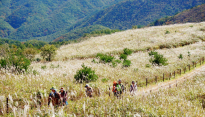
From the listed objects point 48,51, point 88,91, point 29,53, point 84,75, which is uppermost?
point 48,51

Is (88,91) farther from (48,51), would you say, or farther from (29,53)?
(29,53)

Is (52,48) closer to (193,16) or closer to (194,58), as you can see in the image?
(194,58)

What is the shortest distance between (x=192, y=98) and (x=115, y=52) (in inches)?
861

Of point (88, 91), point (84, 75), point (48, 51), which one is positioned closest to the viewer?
point (88, 91)

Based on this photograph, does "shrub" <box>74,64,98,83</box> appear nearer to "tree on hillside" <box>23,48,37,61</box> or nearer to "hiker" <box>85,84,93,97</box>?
"hiker" <box>85,84,93,97</box>

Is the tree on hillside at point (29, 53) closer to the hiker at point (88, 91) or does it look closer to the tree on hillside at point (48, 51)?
the tree on hillside at point (48, 51)

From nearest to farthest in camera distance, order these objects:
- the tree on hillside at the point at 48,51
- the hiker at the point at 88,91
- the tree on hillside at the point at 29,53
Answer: the hiker at the point at 88,91, the tree on hillside at the point at 48,51, the tree on hillside at the point at 29,53

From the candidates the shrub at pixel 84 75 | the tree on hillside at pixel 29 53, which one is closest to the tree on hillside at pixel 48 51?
the tree on hillside at pixel 29 53

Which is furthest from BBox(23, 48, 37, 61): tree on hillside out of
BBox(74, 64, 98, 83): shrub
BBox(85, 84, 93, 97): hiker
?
BBox(85, 84, 93, 97): hiker

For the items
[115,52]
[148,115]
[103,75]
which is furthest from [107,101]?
[115,52]

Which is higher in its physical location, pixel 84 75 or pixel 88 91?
pixel 84 75

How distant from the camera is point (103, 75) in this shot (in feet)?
41.3

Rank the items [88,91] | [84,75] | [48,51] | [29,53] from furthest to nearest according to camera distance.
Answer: [29,53], [48,51], [84,75], [88,91]

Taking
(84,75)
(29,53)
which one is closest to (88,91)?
(84,75)
